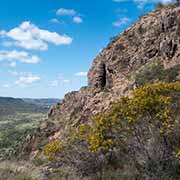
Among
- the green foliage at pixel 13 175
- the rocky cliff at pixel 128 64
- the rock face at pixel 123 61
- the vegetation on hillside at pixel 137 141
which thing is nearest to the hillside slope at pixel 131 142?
the vegetation on hillside at pixel 137 141

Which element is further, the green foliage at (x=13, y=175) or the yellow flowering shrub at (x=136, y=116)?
the yellow flowering shrub at (x=136, y=116)

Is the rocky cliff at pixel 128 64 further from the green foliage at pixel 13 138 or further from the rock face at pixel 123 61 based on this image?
the green foliage at pixel 13 138

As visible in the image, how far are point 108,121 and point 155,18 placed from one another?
26.6 metres

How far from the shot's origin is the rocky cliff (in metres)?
29.2

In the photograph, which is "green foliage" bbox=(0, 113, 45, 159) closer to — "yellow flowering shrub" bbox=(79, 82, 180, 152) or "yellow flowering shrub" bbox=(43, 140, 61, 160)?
"yellow flowering shrub" bbox=(43, 140, 61, 160)

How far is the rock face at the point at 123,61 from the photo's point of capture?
29953mm

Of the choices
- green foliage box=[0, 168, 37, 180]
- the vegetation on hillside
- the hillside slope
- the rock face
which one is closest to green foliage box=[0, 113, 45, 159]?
the rock face

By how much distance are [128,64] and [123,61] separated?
76 centimetres

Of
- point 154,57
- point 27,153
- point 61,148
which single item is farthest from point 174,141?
point 27,153

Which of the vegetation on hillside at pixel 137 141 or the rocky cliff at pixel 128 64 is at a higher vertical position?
the rocky cliff at pixel 128 64

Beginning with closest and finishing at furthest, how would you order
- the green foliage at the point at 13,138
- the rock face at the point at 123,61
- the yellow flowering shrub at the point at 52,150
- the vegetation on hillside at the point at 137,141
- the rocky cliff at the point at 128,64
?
the vegetation on hillside at the point at 137,141 < the yellow flowering shrub at the point at 52,150 < the rocky cliff at the point at 128,64 < the rock face at the point at 123,61 < the green foliage at the point at 13,138

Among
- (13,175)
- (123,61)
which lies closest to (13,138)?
(123,61)

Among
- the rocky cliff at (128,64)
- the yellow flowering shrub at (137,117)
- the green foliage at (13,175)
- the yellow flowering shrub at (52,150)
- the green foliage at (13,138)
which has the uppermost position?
the rocky cliff at (128,64)

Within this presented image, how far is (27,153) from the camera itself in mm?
33656
